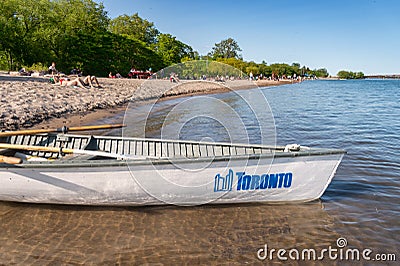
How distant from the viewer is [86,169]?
236 inches

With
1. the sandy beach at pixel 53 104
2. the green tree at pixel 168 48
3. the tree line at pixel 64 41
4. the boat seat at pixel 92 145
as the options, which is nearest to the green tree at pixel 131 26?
the green tree at pixel 168 48

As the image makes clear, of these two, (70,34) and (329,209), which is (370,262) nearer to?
(329,209)

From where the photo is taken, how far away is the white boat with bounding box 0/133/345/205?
5.98 meters

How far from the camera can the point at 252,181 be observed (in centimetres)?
634

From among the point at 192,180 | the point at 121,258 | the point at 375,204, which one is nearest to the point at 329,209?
the point at 375,204

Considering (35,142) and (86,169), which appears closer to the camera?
(86,169)

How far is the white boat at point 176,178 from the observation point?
5.98 metres

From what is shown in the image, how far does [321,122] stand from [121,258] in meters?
18.2

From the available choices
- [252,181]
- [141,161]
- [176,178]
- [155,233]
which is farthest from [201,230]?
[141,161]

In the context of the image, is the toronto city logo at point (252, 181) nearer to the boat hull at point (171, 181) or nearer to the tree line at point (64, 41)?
the boat hull at point (171, 181)

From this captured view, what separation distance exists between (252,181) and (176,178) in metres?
1.56

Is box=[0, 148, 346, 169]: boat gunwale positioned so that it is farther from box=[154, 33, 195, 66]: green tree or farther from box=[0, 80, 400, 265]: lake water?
box=[154, 33, 195, 66]: green tree

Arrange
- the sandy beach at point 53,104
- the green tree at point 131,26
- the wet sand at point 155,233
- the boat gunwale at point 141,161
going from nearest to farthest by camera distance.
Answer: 1. the wet sand at point 155,233
2. the boat gunwale at point 141,161
3. the sandy beach at point 53,104
4. the green tree at point 131,26

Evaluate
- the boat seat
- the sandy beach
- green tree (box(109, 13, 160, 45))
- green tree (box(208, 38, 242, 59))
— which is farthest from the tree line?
green tree (box(208, 38, 242, 59))
